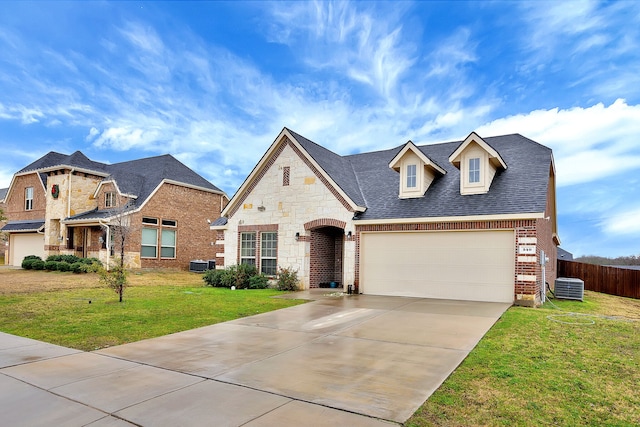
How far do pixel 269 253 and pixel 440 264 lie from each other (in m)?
7.75

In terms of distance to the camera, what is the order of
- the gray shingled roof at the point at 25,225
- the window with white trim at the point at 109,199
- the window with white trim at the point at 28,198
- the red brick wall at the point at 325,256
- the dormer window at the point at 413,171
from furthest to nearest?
the window with white trim at the point at 28,198 → the gray shingled roof at the point at 25,225 → the window with white trim at the point at 109,199 → the red brick wall at the point at 325,256 → the dormer window at the point at 413,171

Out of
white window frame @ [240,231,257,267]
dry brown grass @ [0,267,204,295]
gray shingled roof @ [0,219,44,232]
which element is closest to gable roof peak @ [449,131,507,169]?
white window frame @ [240,231,257,267]

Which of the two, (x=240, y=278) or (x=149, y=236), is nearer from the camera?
(x=240, y=278)

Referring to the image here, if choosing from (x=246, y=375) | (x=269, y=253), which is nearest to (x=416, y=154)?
(x=269, y=253)

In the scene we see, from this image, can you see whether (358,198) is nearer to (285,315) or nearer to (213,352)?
(285,315)

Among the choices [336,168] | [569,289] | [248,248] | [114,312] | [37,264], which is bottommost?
[37,264]

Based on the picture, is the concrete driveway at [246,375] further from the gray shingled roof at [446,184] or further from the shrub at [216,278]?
the shrub at [216,278]

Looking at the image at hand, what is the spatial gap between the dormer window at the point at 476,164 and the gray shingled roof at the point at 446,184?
282 mm

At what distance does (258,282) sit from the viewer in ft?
58.8

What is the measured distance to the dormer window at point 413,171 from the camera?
16.2 metres

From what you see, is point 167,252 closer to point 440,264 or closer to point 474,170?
point 440,264

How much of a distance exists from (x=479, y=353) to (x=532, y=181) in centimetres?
960

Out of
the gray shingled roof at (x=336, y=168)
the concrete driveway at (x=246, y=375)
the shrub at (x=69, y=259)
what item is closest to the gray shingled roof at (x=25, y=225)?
the shrub at (x=69, y=259)

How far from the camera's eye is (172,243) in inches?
1139
